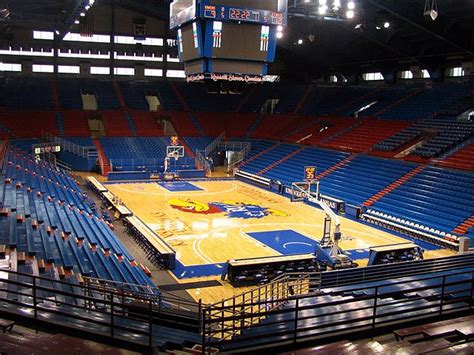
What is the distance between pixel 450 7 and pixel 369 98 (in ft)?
51.0

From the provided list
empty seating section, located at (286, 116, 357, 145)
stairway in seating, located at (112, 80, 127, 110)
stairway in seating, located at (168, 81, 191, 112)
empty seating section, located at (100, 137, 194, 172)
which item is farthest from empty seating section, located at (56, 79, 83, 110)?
empty seating section, located at (286, 116, 357, 145)

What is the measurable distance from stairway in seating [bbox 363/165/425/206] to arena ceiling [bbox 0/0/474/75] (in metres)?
7.69

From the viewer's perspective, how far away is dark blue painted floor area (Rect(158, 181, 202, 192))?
30.9m

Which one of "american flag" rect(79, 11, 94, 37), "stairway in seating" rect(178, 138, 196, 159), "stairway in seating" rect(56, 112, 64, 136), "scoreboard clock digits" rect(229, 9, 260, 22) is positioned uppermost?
"american flag" rect(79, 11, 94, 37)

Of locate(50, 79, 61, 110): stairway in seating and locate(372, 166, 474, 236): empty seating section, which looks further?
locate(50, 79, 61, 110): stairway in seating

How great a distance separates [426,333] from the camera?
21.1ft

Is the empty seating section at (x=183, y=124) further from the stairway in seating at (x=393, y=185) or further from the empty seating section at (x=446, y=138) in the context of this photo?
the stairway in seating at (x=393, y=185)

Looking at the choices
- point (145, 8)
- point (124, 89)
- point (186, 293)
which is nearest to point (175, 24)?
point (186, 293)

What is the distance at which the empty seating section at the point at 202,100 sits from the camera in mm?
46219

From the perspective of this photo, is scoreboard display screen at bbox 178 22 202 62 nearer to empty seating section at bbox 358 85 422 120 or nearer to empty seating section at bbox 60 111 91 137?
empty seating section at bbox 358 85 422 120

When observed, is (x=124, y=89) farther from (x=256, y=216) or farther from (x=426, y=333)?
(x=426, y=333)

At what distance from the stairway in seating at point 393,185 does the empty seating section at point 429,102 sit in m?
7.23

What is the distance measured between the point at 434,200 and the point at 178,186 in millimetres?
16080

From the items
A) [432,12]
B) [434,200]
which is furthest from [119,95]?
[432,12]
